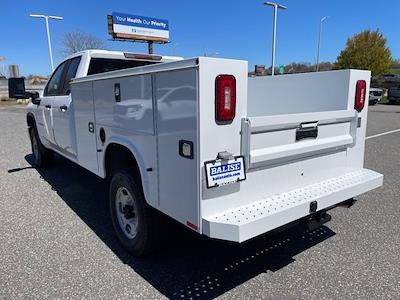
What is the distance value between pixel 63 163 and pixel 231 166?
565 cm

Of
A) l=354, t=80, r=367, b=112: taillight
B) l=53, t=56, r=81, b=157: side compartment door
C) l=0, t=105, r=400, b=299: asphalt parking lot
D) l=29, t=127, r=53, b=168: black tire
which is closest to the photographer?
l=0, t=105, r=400, b=299: asphalt parking lot

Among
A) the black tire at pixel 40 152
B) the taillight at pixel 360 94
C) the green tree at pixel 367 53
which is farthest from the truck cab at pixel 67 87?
the green tree at pixel 367 53

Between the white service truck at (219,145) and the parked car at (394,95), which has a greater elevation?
the white service truck at (219,145)

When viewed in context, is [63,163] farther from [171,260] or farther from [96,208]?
[171,260]

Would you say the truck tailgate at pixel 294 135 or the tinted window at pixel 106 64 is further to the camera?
the tinted window at pixel 106 64

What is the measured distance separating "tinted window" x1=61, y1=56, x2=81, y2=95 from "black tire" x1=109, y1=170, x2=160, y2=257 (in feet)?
6.30

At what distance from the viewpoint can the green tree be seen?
135 feet

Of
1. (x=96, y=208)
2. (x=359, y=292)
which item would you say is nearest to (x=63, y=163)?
(x=96, y=208)

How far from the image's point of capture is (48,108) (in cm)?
519

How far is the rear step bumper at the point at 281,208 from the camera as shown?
2.19m

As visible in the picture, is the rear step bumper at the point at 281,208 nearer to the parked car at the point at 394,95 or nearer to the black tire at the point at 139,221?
the black tire at the point at 139,221

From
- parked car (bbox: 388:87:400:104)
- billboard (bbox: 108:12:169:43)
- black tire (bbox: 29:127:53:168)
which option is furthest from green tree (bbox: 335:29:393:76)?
black tire (bbox: 29:127:53:168)

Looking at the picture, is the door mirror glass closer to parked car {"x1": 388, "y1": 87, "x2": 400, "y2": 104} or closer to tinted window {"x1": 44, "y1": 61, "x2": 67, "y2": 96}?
tinted window {"x1": 44, "y1": 61, "x2": 67, "y2": 96}

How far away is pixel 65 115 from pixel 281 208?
10.6 ft
